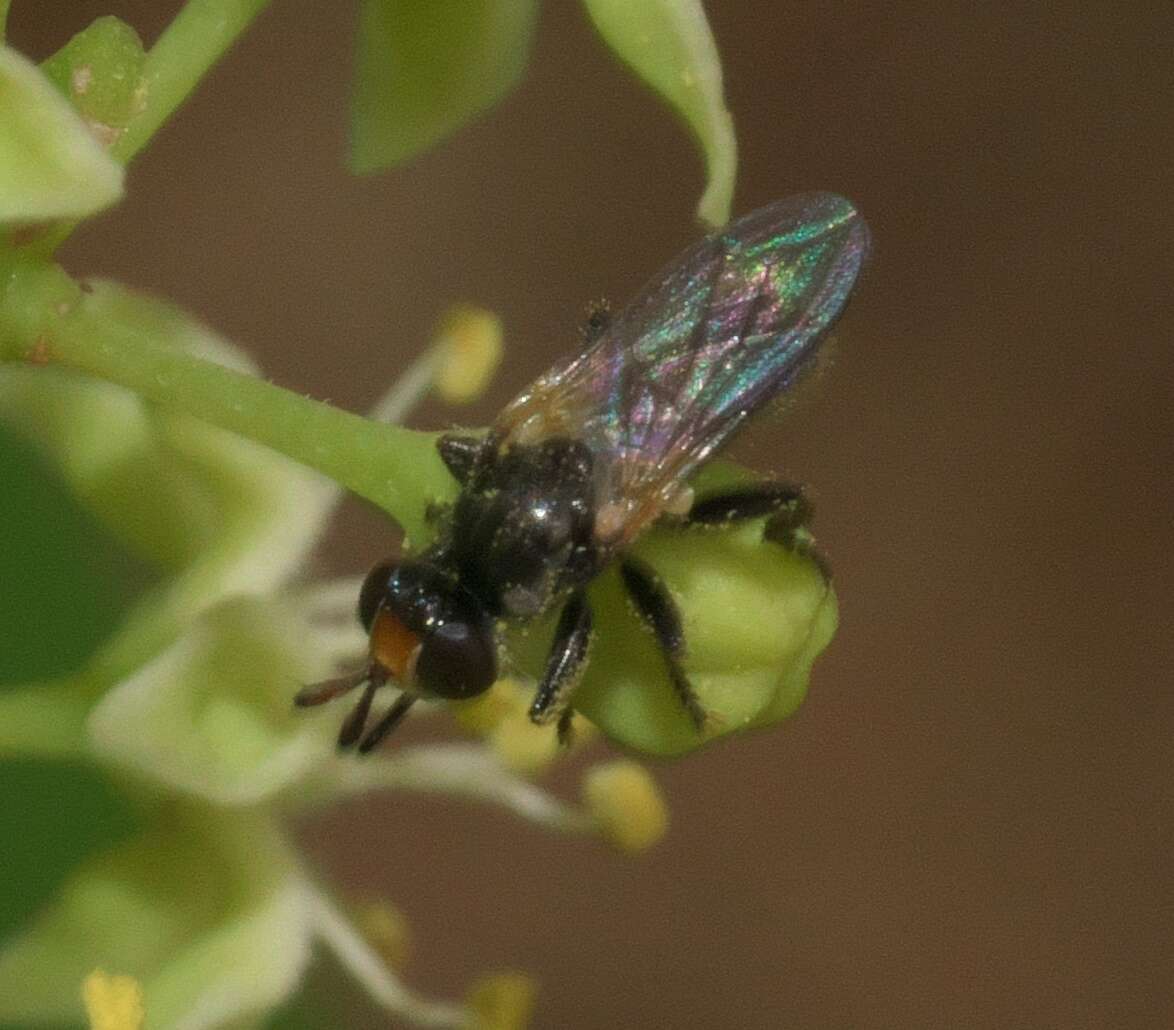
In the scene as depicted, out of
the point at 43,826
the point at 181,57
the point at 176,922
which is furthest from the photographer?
the point at 43,826

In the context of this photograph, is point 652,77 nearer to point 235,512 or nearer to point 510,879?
point 235,512

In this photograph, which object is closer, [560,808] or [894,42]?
[560,808]

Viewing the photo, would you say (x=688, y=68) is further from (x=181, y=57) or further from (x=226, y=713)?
(x=226, y=713)

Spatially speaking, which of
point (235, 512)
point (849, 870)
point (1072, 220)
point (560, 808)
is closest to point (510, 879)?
point (849, 870)

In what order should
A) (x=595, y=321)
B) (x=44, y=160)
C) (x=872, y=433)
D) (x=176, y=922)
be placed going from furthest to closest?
(x=872, y=433)
(x=176, y=922)
(x=595, y=321)
(x=44, y=160)

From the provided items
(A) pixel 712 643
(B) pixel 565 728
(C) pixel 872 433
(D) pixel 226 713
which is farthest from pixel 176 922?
(C) pixel 872 433

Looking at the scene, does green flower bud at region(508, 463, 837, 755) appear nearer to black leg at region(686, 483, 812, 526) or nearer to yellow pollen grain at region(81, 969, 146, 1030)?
black leg at region(686, 483, 812, 526)
